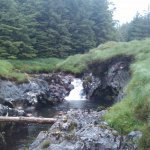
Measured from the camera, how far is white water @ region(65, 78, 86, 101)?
41.0 metres

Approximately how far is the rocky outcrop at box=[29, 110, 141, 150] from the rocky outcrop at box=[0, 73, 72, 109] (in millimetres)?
16147

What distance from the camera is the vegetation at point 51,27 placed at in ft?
170

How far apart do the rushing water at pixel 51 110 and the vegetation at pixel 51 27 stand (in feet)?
40.1

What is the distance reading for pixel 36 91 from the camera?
37.3 metres

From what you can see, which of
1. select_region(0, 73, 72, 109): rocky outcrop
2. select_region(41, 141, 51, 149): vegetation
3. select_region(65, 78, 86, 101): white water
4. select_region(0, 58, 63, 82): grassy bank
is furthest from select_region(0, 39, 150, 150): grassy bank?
select_region(41, 141, 51, 149): vegetation

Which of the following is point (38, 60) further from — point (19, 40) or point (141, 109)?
point (141, 109)

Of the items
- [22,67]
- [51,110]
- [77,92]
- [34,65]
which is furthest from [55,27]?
[51,110]

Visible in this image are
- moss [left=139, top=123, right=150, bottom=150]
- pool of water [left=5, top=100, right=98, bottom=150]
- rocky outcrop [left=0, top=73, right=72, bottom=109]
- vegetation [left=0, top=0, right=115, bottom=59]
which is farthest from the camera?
vegetation [left=0, top=0, right=115, bottom=59]

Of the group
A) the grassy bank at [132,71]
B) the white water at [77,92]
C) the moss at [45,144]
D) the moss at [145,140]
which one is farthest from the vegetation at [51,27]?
the moss at [145,140]

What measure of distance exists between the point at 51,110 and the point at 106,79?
29.9ft

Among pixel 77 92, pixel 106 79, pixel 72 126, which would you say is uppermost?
pixel 106 79

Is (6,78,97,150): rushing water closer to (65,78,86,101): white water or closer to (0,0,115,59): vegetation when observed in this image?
(65,78,86,101): white water

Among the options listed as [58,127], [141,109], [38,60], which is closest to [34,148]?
[58,127]

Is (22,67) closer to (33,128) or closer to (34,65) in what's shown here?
(34,65)
